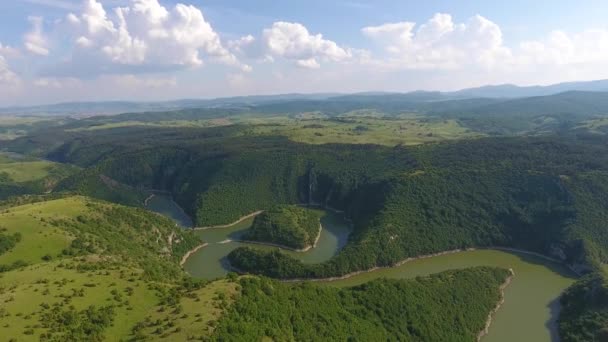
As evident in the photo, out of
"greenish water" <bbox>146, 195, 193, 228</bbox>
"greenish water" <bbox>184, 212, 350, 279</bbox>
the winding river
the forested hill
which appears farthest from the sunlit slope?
"greenish water" <bbox>146, 195, 193, 228</bbox>

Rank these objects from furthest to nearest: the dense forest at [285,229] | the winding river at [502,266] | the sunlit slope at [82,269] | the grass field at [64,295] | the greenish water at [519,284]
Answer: the dense forest at [285,229], the winding river at [502,266], the greenish water at [519,284], the sunlit slope at [82,269], the grass field at [64,295]

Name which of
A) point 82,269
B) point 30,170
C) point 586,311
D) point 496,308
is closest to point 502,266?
point 496,308

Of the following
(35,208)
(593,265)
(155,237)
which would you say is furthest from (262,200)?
(593,265)

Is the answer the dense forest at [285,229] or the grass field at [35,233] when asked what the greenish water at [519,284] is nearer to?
the dense forest at [285,229]

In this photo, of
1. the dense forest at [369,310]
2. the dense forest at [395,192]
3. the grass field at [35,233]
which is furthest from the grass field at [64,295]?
the dense forest at [369,310]

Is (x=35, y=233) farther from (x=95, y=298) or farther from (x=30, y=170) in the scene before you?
(x=30, y=170)

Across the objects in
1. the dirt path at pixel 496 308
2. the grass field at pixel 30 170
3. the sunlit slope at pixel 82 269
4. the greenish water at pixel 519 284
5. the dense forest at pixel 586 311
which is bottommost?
the greenish water at pixel 519 284
